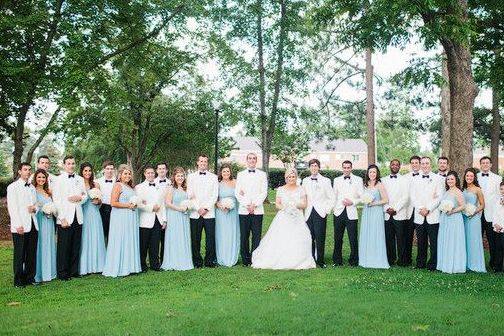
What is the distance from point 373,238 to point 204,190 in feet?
11.4

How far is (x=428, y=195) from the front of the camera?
34.3ft

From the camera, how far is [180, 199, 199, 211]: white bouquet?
34.0ft

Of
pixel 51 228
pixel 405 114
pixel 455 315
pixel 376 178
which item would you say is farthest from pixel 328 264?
pixel 405 114

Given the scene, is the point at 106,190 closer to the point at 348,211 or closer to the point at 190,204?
the point at 190,204

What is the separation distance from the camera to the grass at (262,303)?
5.99 metres

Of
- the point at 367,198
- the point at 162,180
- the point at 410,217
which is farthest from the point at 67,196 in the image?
the point at 410,217

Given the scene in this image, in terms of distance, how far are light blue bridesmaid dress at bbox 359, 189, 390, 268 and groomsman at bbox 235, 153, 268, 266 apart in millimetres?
2068

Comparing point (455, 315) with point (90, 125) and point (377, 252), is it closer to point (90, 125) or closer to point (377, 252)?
point (377, 252)

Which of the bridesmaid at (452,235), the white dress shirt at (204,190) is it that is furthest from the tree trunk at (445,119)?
the white dress shirt at (204,190)

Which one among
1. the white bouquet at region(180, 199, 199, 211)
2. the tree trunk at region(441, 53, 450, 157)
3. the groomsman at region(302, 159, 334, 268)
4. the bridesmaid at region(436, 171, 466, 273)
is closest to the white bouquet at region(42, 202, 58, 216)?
the white bouquet at region(180, 199, 199, 211)

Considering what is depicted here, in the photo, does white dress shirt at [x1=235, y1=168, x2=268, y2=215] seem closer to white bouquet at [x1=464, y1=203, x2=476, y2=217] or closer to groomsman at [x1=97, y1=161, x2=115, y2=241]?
groomsman at [x1=97, y1=161, x2=115, y2=241]

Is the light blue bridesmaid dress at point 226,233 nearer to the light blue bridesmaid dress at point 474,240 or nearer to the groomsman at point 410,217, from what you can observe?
the groomsman at point 410,217

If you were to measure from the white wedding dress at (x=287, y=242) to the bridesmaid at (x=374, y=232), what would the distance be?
1.07 m

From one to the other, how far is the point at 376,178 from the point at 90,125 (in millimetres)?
15563
